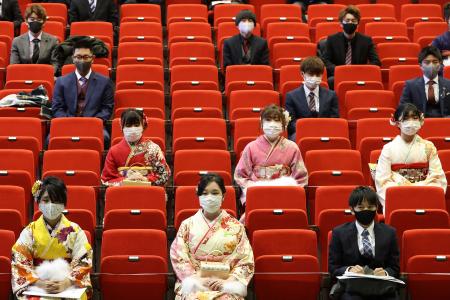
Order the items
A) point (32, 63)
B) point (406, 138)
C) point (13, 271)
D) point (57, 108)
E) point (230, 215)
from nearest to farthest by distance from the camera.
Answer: point (13, 271) → point (230, 215) → point (406, 138) → point (57, 108) → point (32, 63)

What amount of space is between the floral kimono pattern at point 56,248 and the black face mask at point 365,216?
1428 mm

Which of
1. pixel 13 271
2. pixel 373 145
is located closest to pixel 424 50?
pixel 373 145

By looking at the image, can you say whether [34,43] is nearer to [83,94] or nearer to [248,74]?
[83,94]

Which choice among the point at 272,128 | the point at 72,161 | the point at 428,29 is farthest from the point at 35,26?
the point at 428,29

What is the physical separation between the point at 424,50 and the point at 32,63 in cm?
292

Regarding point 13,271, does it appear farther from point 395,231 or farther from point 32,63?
point 32,63

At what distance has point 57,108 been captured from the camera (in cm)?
833

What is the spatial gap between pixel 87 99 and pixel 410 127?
7.53 ft

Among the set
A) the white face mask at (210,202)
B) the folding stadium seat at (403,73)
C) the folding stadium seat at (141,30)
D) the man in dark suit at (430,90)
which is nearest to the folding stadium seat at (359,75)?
the folding stadium seat at (403,73)

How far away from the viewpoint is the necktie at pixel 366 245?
6520 millimetres

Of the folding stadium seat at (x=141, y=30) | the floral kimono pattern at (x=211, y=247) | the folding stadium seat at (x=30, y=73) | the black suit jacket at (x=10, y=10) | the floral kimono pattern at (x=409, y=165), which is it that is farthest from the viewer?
the black suit jacket at (x=10, y=10)

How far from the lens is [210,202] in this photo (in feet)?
21.4

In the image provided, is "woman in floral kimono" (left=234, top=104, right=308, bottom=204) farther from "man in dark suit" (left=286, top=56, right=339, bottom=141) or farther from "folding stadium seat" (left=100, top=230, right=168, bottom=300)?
"folding stadium seat" (left=100, top=230, right=168, bottom=300)

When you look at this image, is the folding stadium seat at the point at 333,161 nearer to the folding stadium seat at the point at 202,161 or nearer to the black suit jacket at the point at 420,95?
the folding stadium seat at the point at 202,161
